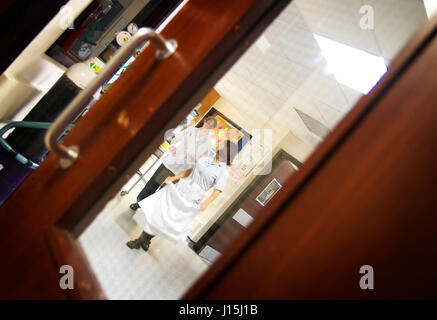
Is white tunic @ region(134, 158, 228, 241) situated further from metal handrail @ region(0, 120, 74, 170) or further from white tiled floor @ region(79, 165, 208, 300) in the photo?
metal handrail @ region(0, 120, 74, 170)

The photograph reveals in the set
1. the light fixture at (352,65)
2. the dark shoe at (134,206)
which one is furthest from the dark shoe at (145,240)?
the light fixture at (352,65)

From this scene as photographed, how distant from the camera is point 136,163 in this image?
2.38ft

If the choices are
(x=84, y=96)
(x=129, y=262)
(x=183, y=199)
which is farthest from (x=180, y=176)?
(x=84, y=96)

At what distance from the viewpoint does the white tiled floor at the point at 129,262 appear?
780 millimetres

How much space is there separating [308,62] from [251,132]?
0.46m

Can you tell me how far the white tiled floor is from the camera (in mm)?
780

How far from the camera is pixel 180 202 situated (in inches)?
52.5

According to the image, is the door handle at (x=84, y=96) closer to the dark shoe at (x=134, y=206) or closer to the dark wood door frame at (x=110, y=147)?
the dark wood door frame at (x=110, y=147)

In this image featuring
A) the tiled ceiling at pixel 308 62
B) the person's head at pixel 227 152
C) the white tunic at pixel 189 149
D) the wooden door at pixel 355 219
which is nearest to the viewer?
the wooden door at pixel 355 219

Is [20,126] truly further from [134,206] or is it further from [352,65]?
[352,65]

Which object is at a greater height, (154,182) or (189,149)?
(189,149)

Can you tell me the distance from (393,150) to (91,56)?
6.70ft

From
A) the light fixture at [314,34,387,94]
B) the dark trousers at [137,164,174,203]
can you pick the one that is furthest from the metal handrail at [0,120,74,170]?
the light fixture at [314,34,387,94]
